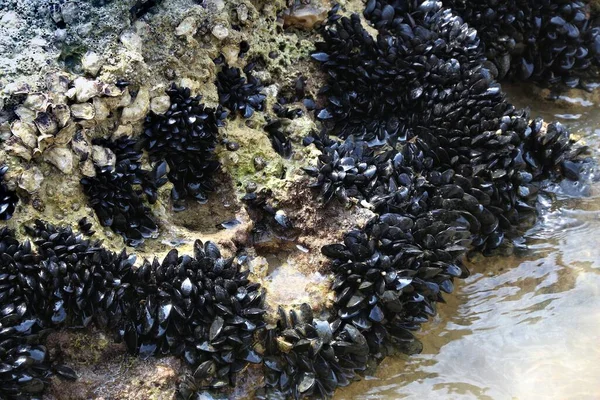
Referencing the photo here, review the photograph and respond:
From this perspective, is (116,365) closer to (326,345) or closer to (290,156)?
(326,345)

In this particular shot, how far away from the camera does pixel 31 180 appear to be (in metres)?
3.99

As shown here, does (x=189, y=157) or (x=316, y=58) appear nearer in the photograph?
(x=189, y=157)

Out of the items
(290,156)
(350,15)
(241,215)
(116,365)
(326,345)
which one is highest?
(350,15)

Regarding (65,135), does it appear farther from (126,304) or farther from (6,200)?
(126,304)

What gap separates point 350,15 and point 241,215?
79.4 inches

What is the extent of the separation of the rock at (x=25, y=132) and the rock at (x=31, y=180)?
15 centimetres

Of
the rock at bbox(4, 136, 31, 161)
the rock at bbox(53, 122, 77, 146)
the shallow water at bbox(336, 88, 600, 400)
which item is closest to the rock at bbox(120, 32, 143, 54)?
the rock at bbox(53, 122, 77, 146)

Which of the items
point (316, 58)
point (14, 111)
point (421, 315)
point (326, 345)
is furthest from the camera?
point (316, 58)

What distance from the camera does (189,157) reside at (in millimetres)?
4637

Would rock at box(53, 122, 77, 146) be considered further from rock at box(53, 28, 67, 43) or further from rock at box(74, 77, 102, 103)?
rock at box(53, 28, 67, 43)

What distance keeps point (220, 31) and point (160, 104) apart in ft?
2.25

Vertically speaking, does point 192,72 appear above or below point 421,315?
above

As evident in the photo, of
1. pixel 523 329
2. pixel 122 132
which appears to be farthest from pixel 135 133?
pixel 523 329

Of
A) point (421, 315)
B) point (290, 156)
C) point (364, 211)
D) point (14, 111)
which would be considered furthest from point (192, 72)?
point (421, 315)
